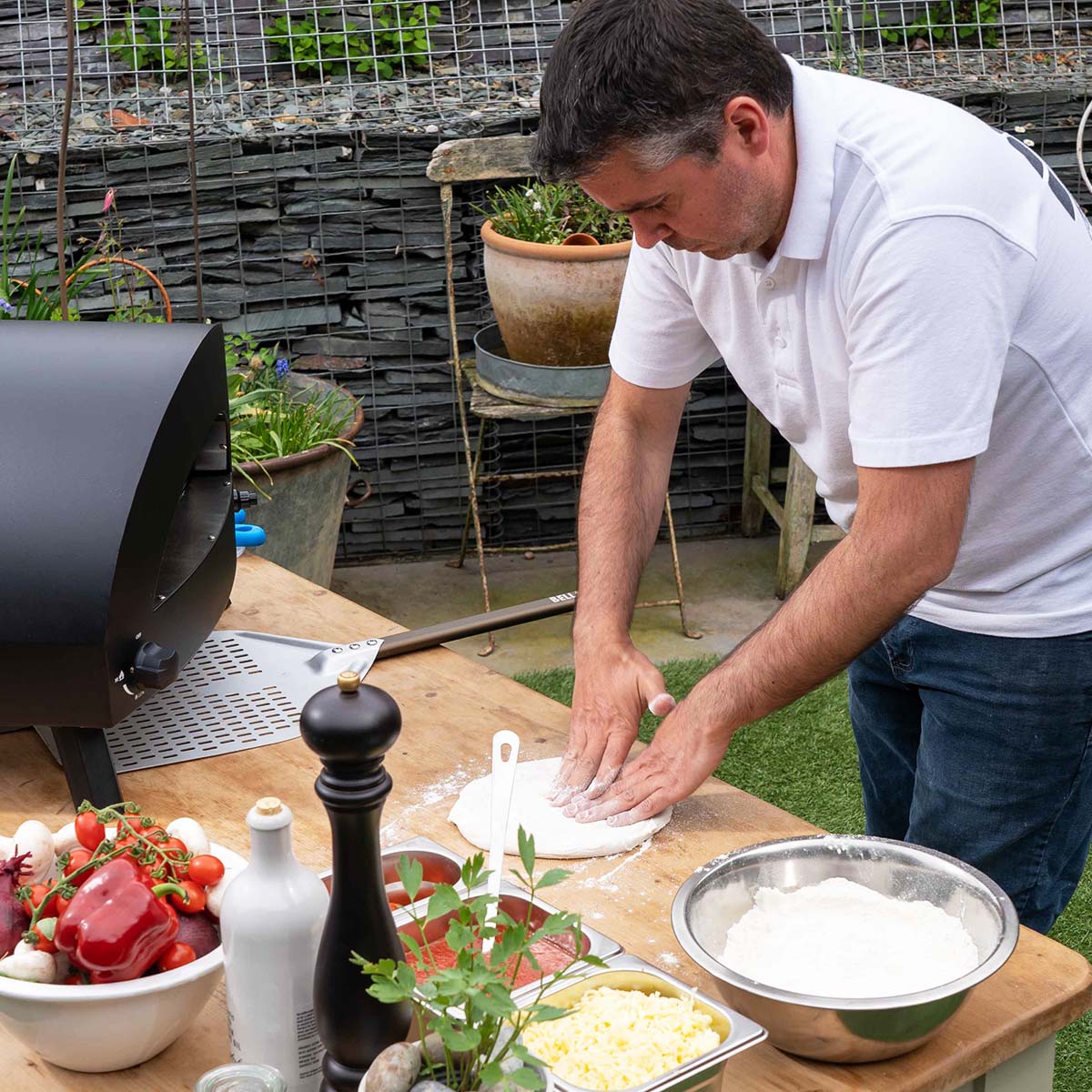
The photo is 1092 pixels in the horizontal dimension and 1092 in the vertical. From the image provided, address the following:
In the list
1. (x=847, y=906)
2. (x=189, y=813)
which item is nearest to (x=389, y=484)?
(x=189, y=813)

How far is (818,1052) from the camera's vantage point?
1085 mm

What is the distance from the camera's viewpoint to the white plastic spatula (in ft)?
3.81

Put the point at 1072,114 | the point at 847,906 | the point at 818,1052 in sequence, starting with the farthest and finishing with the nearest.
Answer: the point at 1072,114 → the point at 847,906 → the point at 818,1052

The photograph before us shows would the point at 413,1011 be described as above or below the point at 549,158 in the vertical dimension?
below

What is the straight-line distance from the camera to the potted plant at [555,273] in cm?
355

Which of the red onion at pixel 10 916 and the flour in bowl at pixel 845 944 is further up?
the red onion at pixel 10 916

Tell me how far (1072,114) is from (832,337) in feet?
10.7

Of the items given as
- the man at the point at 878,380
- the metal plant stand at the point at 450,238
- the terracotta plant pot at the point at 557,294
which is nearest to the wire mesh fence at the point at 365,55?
the metal plant stand at the point at 450,238

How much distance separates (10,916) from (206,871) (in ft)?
0.50

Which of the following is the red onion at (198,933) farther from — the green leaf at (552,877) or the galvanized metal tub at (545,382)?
the galvanized metal tub at (545,382)

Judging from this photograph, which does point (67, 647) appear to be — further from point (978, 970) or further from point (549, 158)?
point (978, 970)

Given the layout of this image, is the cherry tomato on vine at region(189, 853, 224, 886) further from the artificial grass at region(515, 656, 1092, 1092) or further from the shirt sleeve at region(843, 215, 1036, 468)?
the artificial grass at region(515, 656, 1092, 1092)

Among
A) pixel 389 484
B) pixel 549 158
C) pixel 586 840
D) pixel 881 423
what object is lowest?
pixel 389 484

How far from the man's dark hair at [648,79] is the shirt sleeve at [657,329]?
37cm
